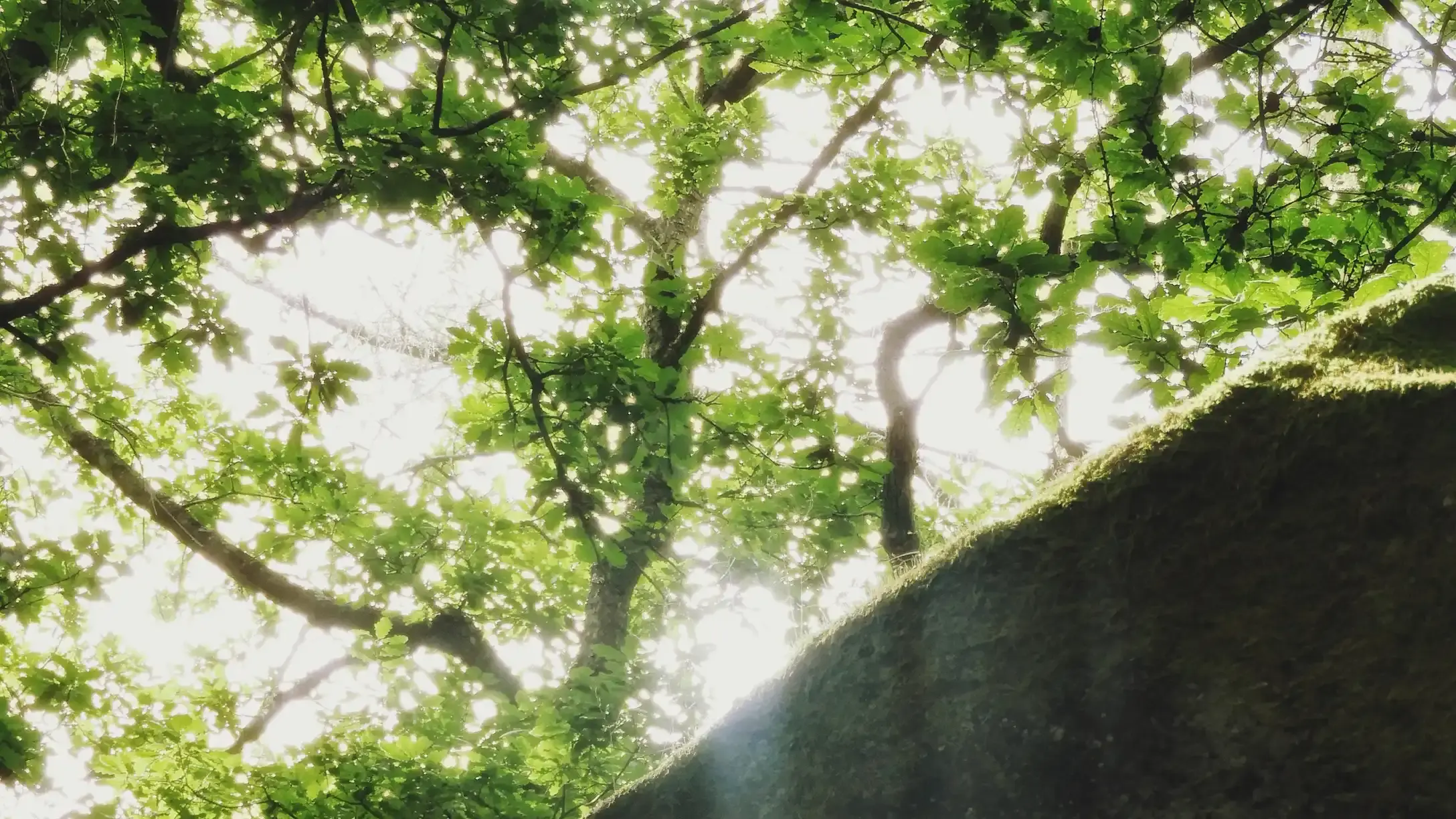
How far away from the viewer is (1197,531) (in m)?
1.23

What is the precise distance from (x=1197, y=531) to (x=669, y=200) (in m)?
4.57

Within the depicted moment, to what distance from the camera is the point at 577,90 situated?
9.40 feet

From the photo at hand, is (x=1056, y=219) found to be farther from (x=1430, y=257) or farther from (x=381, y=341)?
(x=381, y=341)

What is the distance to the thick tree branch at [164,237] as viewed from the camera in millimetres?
2600

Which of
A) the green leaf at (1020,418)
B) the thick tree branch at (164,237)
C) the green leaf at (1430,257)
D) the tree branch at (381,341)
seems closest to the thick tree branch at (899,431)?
the green leaf at (1020,418)

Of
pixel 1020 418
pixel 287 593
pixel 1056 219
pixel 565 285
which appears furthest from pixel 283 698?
pixel 1056 219

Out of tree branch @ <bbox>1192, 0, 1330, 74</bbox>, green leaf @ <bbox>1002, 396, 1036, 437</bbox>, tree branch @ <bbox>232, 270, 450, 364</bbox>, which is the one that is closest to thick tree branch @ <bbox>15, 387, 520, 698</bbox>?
tree branch @ <bbox>232, 270, 450, 364</bbox>

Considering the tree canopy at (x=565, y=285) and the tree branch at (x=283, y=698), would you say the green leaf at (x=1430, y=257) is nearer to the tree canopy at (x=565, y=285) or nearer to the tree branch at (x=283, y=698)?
the tree canopy at (x=565, y=285)

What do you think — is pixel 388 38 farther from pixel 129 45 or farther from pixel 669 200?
pixel 669 200

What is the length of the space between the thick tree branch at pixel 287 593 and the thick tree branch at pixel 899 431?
9.72ft

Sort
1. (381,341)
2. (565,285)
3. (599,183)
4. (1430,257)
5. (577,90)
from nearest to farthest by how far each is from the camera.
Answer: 1. (1430,257)
2. (577,90)
3. (565,285)
4. (599,183)
5. (381,341)

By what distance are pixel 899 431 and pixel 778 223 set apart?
1.78 metres

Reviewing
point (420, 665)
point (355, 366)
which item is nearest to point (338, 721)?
point (420, 665)

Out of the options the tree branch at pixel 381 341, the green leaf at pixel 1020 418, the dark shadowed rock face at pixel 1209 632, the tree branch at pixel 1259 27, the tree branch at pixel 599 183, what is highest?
the tree branch at pixel 381 341
